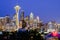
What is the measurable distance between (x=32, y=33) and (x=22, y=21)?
20 centimetres

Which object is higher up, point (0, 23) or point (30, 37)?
point (0, 23)

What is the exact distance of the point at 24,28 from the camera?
2271mm

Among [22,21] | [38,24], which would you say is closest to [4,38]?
[22,21]

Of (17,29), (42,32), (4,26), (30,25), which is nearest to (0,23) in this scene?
(4,26)

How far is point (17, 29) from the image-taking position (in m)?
2.24

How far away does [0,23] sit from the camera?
7.45 feet

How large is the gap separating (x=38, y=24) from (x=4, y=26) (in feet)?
1.35

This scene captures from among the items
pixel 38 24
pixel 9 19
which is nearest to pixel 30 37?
pixel 38 24

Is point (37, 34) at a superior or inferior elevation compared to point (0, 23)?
inferior

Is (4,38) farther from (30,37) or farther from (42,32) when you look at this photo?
(42,32)

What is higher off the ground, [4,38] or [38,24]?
[38,24]

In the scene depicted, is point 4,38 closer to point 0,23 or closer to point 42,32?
point 0,23

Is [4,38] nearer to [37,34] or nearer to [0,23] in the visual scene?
[0,23]

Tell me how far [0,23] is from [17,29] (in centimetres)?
22
